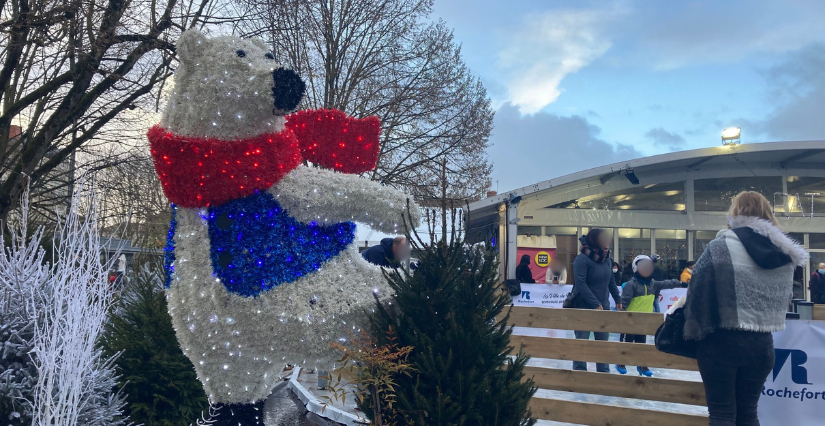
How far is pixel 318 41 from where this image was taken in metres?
11.5

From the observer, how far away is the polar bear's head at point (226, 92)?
3.19 metres

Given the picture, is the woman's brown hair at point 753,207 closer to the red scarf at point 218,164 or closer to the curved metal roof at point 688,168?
the red scarf at point 218,164

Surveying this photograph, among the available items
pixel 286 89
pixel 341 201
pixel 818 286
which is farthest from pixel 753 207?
pixel 818 286

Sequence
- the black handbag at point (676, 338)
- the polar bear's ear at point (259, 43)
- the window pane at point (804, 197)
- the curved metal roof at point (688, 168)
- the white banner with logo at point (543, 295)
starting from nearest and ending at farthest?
1. the black handbag at point (676, 338)
2. the polar bear's ear at point (259, 43)
3. the white banner with logo at point (543, 295)
4. the curved metal roof at point (688, 168)
5. the window pane at point (804, 197)

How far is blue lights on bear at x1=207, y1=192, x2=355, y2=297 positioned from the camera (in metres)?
3.08

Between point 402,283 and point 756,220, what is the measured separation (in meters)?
2.27

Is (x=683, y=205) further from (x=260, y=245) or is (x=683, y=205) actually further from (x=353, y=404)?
(x=260, y=245)

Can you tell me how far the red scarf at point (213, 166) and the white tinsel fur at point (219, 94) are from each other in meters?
0.08

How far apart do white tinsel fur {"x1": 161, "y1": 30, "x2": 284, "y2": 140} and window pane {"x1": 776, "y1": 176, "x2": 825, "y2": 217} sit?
62.9 feet

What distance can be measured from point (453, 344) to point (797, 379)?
3.42m

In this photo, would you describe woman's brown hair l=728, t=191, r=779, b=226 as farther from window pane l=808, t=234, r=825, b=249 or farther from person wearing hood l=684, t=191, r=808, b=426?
window pane l=808, t=234, r=825, b=249

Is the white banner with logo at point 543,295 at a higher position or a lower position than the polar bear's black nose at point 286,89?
lower

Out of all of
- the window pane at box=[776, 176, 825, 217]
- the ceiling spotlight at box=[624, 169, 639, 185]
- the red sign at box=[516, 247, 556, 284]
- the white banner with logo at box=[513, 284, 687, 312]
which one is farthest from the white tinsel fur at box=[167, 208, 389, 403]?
the window pane at box=[776, 176, 825, 217]

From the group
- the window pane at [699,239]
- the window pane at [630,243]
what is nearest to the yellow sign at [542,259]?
the window pane at [630,243]
